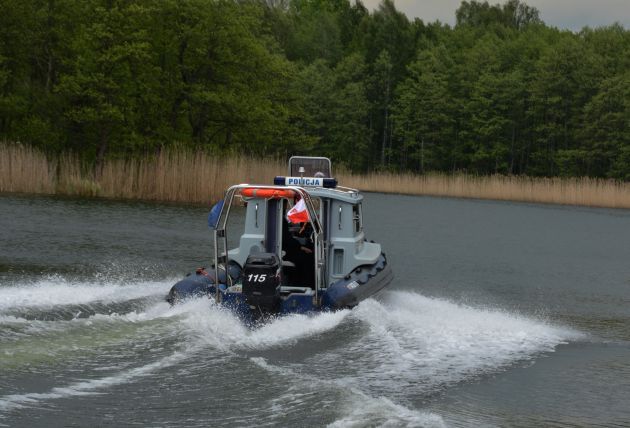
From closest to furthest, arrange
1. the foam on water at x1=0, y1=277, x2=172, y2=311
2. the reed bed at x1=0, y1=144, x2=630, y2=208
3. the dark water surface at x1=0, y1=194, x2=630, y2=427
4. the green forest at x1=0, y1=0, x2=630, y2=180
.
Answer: the dark water surface at x1=0, y1=194, x2=630, y2=427
the foam on water at x1=0, y1=277, x2=172, y2=311
the reed bed at x1=0, y1=144, x2=630, y2=208
the green forest at x1=0, y1=0, x2=630, y2=180

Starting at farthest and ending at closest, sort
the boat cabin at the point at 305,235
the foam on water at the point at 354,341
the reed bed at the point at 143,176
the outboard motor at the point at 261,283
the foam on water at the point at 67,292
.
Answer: the reed bed at the point at 143,176
the boat cabin at the point at 305,235
the foam on water at the point at 67,292
the outboard motor at the point at 261,283
the foam on water at the point at 354,341

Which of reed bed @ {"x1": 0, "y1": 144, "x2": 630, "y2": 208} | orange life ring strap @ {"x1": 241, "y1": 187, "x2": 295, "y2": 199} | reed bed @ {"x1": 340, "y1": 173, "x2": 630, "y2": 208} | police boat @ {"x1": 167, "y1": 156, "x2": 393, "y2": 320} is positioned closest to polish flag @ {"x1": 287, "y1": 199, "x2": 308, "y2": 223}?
police boat @ {"x1": 167, "y1": 156, "x2": 393, "y2": 320}

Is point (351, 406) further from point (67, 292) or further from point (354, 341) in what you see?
point (67, 292)

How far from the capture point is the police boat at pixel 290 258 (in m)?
13.6

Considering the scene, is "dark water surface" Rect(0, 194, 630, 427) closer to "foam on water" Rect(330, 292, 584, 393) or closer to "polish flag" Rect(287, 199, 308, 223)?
"foam on water" Rect(330, 292, 584, 393)

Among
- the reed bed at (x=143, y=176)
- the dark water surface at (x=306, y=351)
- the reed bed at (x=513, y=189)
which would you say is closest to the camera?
the dark water surface at (x=306, y=351)

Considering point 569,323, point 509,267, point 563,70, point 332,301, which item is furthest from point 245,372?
point 563,70

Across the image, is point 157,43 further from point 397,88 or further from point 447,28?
point 447,28

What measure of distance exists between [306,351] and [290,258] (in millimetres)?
2981

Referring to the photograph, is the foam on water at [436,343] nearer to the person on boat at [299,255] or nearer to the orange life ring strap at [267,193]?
the person on boat at [299,255]

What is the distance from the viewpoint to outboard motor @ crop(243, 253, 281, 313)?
13.5 metres

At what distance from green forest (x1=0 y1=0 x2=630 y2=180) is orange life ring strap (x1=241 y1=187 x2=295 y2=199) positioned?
2586cm

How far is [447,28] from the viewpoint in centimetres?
11794

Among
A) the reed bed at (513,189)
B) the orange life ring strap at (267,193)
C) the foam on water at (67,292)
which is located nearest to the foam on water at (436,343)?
the orange life ring strap at (267,193)
